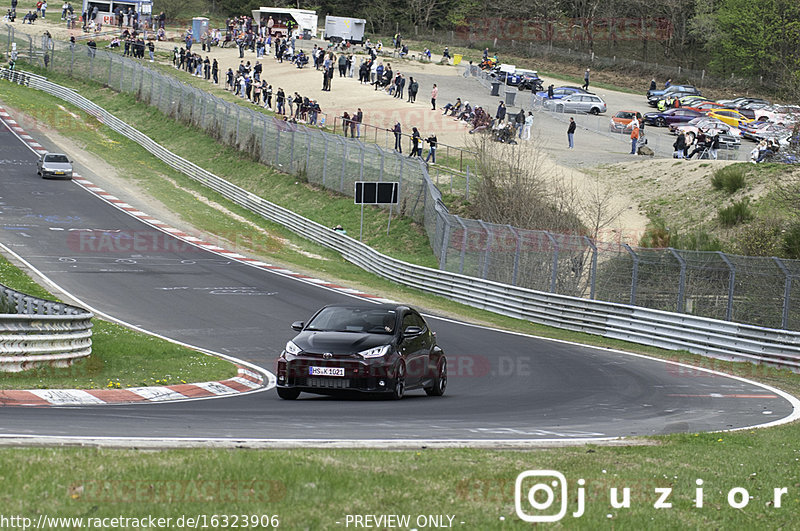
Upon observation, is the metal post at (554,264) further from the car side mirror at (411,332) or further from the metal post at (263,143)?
the metal post at (263,143)

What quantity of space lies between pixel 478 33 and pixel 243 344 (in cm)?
8814

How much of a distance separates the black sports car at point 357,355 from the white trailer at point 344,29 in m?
76.5

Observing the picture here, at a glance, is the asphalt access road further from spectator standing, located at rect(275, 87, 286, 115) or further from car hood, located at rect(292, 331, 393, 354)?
spectator standing, located at rect(275, 87, 286, 115)

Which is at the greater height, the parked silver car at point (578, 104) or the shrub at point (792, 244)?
the parked silver car at point (578, 104)

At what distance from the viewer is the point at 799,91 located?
40281 millimetres

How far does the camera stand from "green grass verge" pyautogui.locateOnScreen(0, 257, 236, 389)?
13797mm

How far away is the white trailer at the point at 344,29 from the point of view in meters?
88.5

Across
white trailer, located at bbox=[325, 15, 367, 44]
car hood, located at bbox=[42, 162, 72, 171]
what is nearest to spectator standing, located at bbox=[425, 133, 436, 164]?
car hood, located at bbox=[42, 162, 72, 171]

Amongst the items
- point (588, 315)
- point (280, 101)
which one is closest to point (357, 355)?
point (588, 315)

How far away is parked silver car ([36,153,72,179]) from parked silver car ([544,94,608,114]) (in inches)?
1265

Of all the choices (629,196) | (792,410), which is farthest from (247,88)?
(792,410)

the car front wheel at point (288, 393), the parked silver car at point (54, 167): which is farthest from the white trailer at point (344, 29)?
the car front wheel at point (288, 393)

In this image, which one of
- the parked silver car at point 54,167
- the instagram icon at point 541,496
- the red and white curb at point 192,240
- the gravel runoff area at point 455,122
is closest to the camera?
the instagram icon at point 541,496

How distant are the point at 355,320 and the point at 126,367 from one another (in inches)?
153
